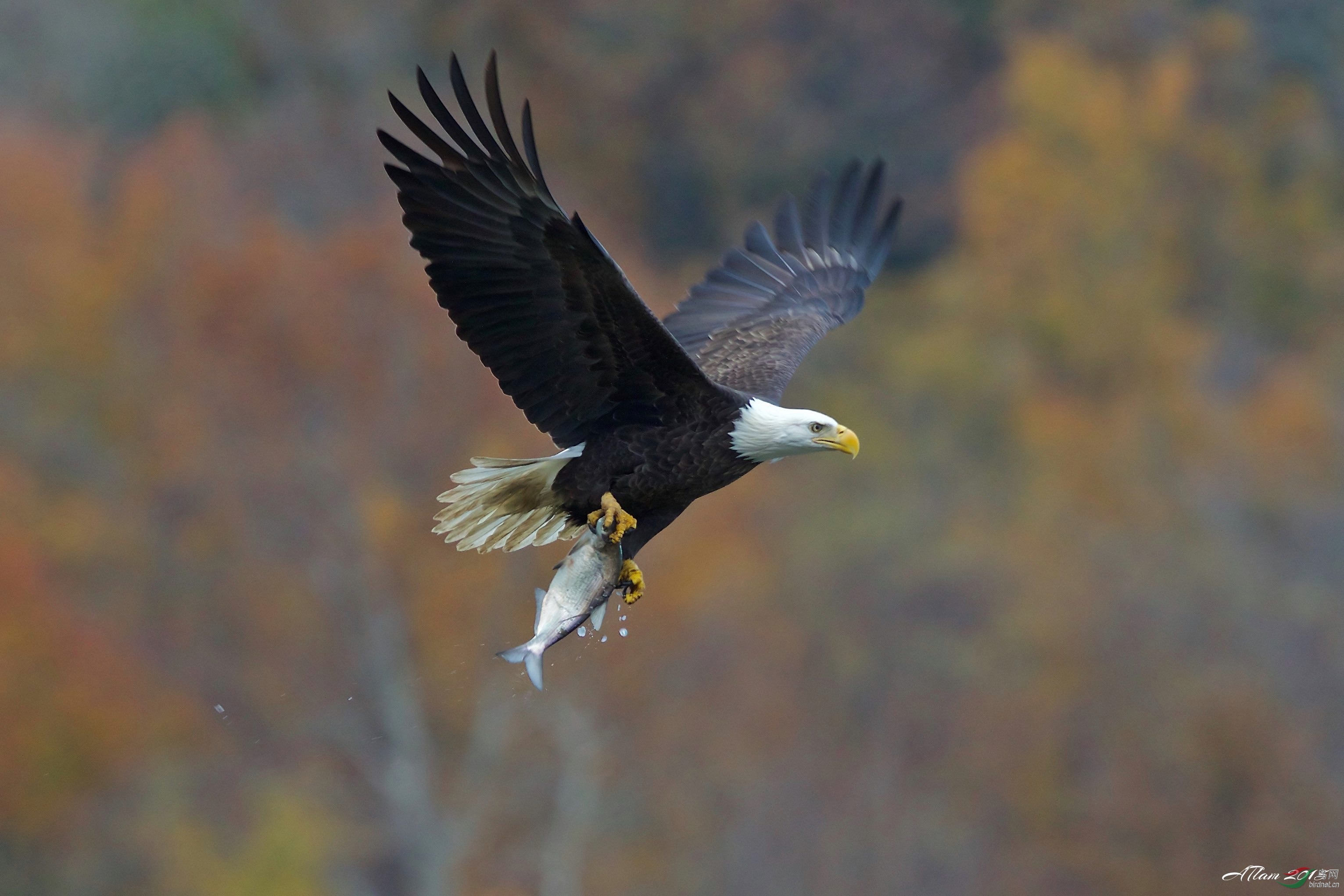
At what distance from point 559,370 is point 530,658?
1124 millimetres

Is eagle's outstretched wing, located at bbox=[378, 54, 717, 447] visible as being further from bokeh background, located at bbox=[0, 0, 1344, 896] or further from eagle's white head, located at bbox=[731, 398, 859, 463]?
bokeh background, located at bbox=[0, 0, 1344, 896]

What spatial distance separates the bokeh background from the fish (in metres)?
7.20

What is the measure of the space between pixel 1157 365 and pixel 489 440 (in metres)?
17.7

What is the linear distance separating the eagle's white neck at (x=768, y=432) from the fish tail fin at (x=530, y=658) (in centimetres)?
109

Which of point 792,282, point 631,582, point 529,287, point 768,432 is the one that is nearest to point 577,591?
point 631,582

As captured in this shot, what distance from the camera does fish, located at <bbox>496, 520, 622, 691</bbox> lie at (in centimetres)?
703

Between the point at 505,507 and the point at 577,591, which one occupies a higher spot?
the point at 505,507

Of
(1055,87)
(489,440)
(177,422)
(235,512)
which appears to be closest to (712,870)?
(489,440)

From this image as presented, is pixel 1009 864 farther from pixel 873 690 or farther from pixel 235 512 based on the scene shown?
pixel 235 512

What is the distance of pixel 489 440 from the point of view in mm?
22391

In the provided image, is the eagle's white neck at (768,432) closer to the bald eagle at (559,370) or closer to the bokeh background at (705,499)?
the bald eagle at (559,370)

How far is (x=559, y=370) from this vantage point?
7.48 meters

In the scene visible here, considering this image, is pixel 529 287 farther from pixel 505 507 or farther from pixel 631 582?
pixel 631 582

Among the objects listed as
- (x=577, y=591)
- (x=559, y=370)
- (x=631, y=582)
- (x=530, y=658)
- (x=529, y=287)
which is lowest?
(x=530, y=658)
